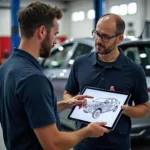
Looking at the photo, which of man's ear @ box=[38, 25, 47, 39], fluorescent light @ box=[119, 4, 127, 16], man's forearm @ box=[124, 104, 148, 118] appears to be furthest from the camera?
fluorescent light @ box=[119, 4, 127, 16]

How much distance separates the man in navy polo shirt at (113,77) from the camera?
2311 millimetres

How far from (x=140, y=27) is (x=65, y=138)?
1399 centimetres

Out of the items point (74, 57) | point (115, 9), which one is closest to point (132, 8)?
point (115, 9)

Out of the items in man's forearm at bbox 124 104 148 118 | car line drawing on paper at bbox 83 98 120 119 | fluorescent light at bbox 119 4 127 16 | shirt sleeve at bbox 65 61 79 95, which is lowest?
man's forearm at bbox 124 104 148 118

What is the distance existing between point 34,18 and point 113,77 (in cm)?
90

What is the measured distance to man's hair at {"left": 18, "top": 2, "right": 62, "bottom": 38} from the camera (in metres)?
1.64

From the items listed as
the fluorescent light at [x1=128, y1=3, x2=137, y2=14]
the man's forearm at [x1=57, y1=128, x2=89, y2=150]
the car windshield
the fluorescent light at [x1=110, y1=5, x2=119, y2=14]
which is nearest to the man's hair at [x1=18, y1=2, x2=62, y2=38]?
the man's forearm at [x1=57, y1=128, x2=89, y2=150]

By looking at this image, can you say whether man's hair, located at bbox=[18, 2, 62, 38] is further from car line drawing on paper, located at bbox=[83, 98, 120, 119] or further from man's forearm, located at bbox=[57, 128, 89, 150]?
car line drawing on paper, located at bbox=[83, 98, 120, 119]

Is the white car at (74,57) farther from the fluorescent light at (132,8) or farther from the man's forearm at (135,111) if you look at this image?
the fluorescent light at (132,8)

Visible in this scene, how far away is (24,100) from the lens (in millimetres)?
1553

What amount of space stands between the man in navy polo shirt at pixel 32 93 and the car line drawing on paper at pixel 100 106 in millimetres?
402

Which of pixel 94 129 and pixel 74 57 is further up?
pixel 74 57

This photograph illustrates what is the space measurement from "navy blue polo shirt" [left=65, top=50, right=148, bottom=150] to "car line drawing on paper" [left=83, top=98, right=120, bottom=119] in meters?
0.16

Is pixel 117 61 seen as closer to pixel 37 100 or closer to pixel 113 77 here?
pixel 113 77
